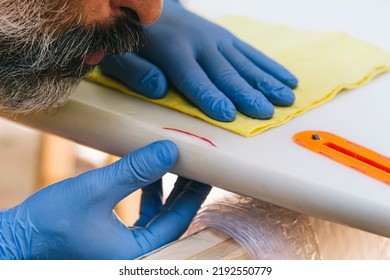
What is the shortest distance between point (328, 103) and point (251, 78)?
9 cm

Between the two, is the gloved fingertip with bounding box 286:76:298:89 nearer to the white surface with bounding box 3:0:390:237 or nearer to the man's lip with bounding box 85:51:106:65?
the white surface with bounding box 3:0:390:237

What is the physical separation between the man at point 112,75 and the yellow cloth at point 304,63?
13 mm

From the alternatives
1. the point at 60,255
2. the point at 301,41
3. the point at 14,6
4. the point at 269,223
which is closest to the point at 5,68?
the point at 14,6

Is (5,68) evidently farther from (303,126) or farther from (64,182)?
(303,126)

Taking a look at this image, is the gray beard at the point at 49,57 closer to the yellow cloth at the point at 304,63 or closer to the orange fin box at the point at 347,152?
the yellow cloth at the point at 304,63

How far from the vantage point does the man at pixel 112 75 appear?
0.65 metres

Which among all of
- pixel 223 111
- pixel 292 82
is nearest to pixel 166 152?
pixel 223 111

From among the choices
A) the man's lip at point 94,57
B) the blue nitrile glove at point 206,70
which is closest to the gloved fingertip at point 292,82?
the blue nitrile glove at point 206,70

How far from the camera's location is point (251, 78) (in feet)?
2.56

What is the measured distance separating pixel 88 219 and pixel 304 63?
36 centimetres

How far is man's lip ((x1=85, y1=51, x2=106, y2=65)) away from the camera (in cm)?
71

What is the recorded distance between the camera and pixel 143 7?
690 millimetres

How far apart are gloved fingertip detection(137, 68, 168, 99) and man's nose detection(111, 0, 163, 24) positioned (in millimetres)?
73

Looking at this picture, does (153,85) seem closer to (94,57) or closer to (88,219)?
(94,57)
